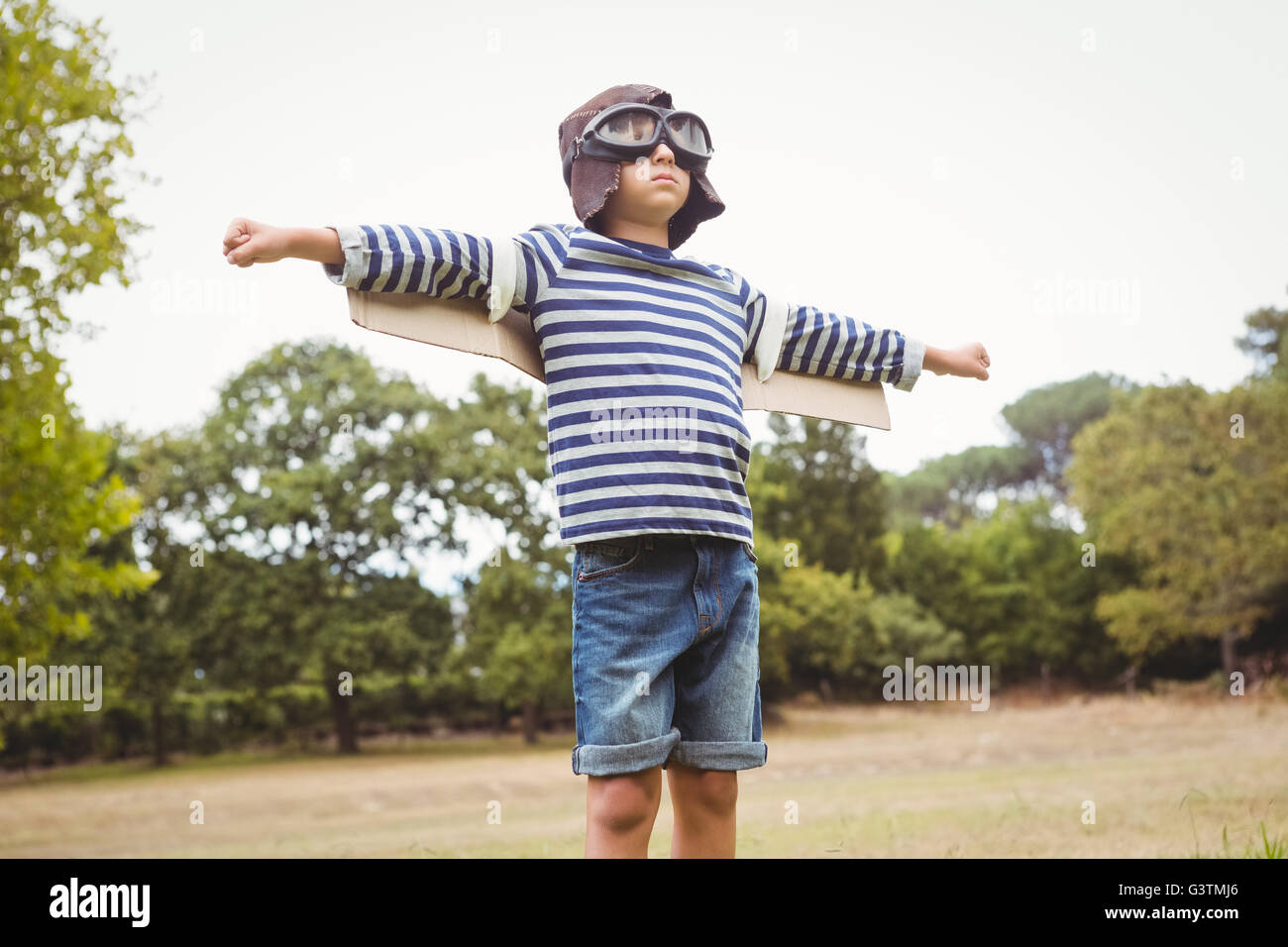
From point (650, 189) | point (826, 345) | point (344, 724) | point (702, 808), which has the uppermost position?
point (650, 189)

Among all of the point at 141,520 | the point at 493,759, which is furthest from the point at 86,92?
the point at 141,520

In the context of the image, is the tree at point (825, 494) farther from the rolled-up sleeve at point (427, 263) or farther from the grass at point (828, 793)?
the rolled-up sleeve at point (427, 263)

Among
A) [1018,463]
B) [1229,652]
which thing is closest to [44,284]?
[1229,652]

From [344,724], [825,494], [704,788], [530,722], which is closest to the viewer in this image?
[704,788]

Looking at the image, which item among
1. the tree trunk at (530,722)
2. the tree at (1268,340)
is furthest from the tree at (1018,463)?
the tree trunk at (530,722)

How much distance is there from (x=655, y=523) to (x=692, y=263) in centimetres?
67

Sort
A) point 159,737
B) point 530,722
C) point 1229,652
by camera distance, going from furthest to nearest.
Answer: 1. point 1229,652
2. point 530,722
3. point 159,737

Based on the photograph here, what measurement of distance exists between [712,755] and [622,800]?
0.21m

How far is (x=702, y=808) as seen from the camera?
6.95ft

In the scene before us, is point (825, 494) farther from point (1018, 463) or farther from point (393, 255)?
point (393, 255)

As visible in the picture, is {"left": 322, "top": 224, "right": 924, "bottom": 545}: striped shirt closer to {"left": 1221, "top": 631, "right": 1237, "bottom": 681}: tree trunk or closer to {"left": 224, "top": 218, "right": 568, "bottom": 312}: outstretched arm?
{"left": 224, "top": 218, "right": 568, "bottom": 312}: outstretched arm

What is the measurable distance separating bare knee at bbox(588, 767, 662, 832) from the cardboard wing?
31.7 inches

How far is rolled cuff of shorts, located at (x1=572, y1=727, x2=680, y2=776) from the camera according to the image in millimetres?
1958

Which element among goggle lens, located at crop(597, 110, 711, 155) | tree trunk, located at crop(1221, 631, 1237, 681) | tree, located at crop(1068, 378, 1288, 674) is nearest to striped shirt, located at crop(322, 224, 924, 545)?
goggle lens, located at crop(597, 110, 711, 155)
